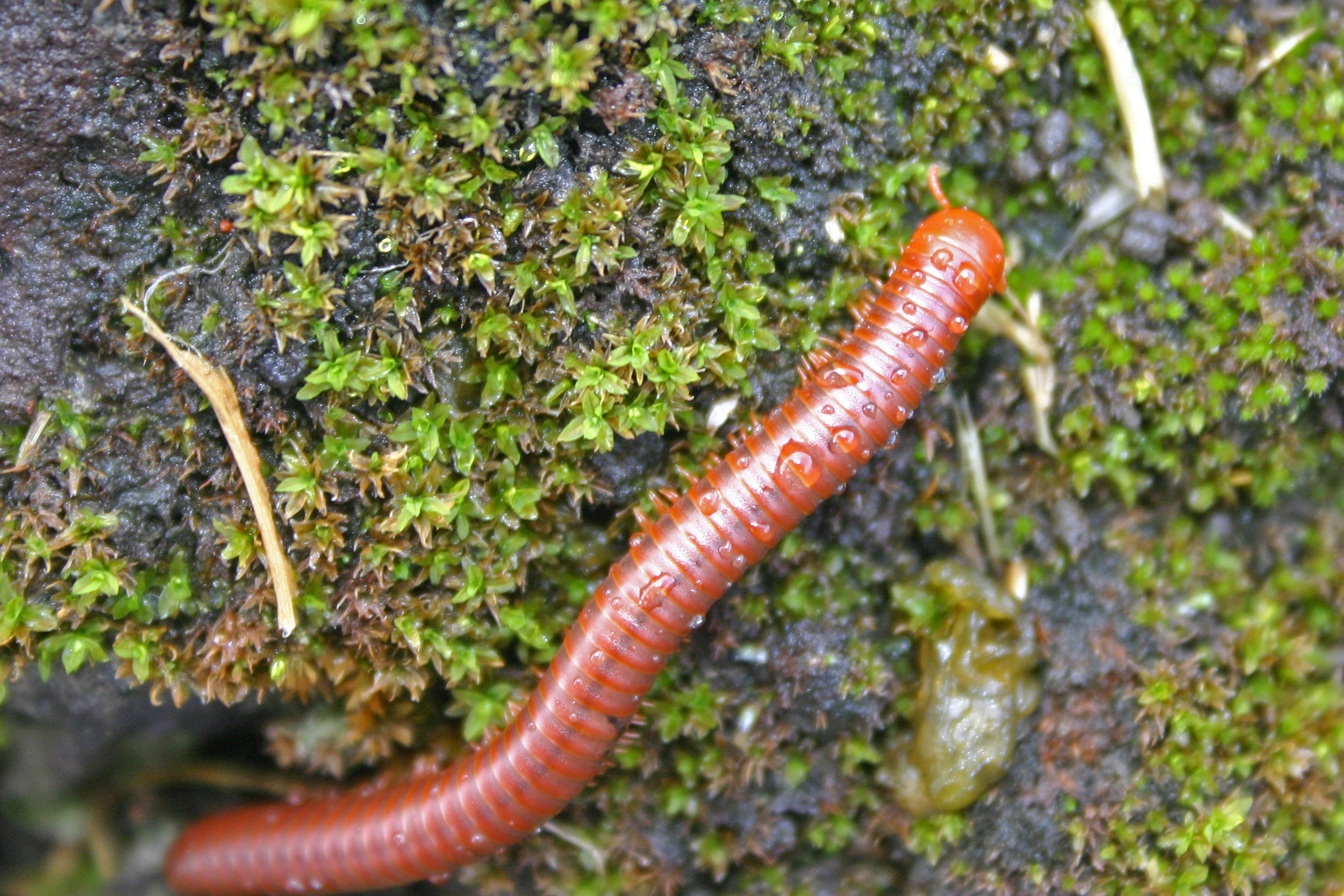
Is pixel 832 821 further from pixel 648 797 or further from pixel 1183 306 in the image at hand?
pixel 1183 306

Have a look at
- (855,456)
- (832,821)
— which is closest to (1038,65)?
(855,456)

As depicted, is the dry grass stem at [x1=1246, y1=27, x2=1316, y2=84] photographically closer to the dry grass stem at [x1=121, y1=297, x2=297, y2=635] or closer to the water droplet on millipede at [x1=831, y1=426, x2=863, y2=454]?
the water droplet on millipede at [x1=831, y1=426, x2=863, y2=454]

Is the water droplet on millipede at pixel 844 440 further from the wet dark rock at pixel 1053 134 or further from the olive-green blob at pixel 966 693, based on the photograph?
the wet dark rock at pixel 1053 134

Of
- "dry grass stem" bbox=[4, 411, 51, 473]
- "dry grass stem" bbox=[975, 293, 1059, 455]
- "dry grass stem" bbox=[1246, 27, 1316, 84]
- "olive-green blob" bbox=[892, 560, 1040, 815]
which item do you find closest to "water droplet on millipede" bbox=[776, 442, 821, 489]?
"olive-green blob" bbox=[892, 560, 1040, 815]

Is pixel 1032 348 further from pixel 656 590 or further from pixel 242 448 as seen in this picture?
pixel 242 448

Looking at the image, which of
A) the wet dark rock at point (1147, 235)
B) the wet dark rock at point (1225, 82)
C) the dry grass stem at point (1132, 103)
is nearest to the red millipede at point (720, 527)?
the wet dark rock at point (1147, 235)
